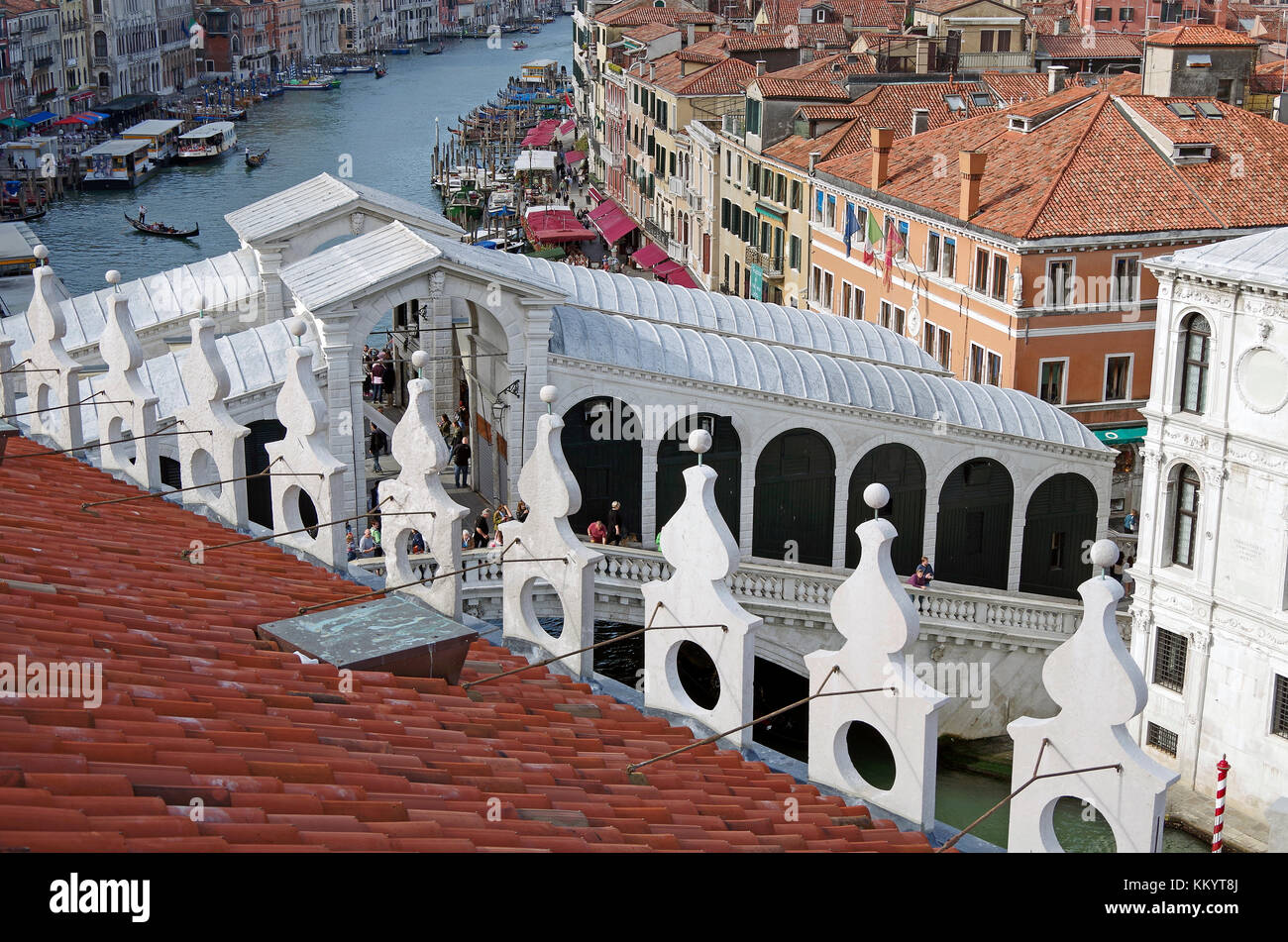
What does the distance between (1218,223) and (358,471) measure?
70.0ft

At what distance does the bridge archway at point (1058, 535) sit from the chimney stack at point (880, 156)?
14726 millimetres

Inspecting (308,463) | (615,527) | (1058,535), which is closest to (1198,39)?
(1058,535)

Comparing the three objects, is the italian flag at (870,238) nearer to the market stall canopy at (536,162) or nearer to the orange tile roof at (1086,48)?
the orange tile roof at (1086,48)

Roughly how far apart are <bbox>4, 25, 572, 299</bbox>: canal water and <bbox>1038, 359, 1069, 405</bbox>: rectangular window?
25658mm

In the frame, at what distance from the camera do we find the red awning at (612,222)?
7738cm

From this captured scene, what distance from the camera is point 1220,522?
26.4 meters

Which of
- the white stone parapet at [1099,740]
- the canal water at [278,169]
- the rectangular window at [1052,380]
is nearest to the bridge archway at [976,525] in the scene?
the rectangular window at [1052,380]

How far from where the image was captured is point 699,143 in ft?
203

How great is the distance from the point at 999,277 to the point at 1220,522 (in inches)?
485

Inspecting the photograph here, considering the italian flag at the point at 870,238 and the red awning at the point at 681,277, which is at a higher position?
the italian flag at the point at 870,238

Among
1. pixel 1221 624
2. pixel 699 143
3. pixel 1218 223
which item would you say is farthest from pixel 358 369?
pixel 699 143

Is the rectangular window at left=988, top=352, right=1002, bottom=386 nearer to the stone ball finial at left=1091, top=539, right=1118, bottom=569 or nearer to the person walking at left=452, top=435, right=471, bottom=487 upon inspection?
the person walking at left=452, top=435, right=471, bottom=487

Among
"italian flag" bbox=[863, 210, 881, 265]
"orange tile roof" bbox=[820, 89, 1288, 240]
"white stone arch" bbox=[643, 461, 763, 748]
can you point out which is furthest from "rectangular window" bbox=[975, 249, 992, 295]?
"white stone arch" bbox=[643, 461, 763, 748]
